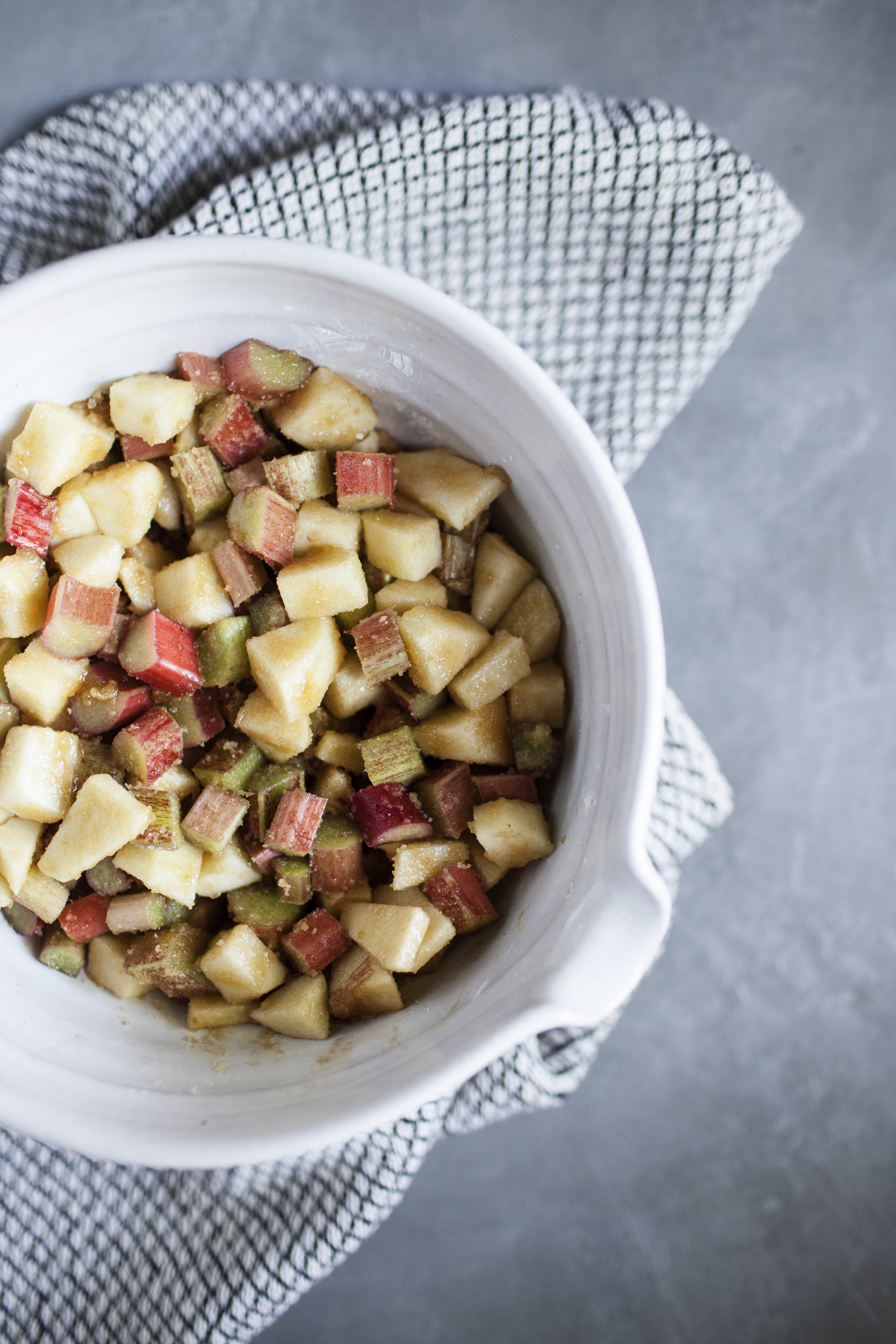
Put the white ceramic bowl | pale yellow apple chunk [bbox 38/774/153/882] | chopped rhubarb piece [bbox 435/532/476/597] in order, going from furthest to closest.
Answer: chopped rhubarb piece [bbox 435/532/476/597]
pale yellow apple chunk [bbox 38/774/153/882]
the white ceramic bowl

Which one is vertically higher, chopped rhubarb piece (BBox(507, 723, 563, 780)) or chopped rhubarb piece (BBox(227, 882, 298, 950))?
chopped rhubarb piece (BBox(507, 723, 563, 780))

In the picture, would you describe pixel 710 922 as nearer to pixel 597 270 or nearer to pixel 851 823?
pixel 851 823

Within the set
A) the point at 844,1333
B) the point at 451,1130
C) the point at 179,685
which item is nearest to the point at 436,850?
the point at 179,685

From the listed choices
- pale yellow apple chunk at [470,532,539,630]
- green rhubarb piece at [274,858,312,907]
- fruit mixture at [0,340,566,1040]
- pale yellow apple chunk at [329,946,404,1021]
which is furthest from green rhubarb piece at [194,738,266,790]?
pale yellow apple chunk at [470,532,539,630]

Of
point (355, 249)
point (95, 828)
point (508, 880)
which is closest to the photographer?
point (95, 828)

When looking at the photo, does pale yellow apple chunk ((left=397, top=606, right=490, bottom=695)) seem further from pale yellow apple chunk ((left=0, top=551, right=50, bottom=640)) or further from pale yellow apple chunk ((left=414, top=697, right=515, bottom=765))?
pale yellow apple chunk ((left=0, top=551, right=50, bottom=640))

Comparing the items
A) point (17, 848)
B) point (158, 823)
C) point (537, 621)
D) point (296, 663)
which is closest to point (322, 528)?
point (296, 663)

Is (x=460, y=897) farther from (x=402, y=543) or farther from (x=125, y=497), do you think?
(x=125, y=497)
